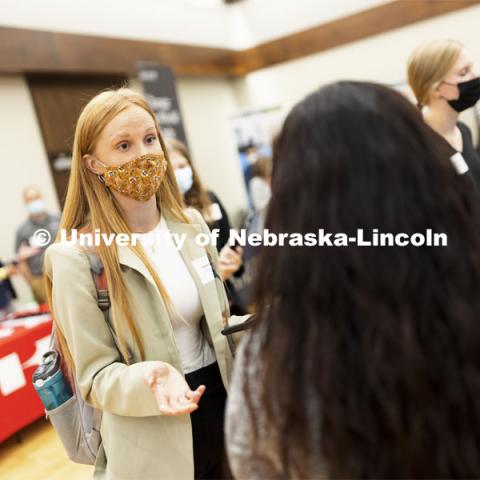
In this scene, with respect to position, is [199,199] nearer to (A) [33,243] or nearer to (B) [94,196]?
(B) [94,196]

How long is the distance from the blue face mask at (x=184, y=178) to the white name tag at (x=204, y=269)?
5.03ft

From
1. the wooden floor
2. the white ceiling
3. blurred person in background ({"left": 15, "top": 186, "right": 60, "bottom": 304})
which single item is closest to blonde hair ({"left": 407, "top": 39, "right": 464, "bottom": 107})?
the wooden floor

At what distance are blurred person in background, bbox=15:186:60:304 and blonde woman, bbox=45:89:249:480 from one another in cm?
331

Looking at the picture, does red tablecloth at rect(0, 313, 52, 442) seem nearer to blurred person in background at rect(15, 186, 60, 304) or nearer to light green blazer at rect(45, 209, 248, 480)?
blurred person in background at rect(15, 186, 60, 304)

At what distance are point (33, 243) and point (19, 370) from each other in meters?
1.67

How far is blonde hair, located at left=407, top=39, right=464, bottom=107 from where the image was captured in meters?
2.32

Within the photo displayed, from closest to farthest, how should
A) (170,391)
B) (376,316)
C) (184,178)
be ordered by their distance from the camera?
(376,316), (170,391), (184,178)

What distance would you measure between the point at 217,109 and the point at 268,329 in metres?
8.61

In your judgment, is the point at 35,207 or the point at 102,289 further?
the point at 35,207

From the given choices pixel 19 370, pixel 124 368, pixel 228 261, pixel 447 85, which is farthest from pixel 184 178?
pixel 124 368

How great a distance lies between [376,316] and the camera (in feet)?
2.28

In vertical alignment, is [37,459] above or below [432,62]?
below

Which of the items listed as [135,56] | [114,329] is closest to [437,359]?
[114,329]

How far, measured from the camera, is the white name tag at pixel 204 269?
1439 mm
